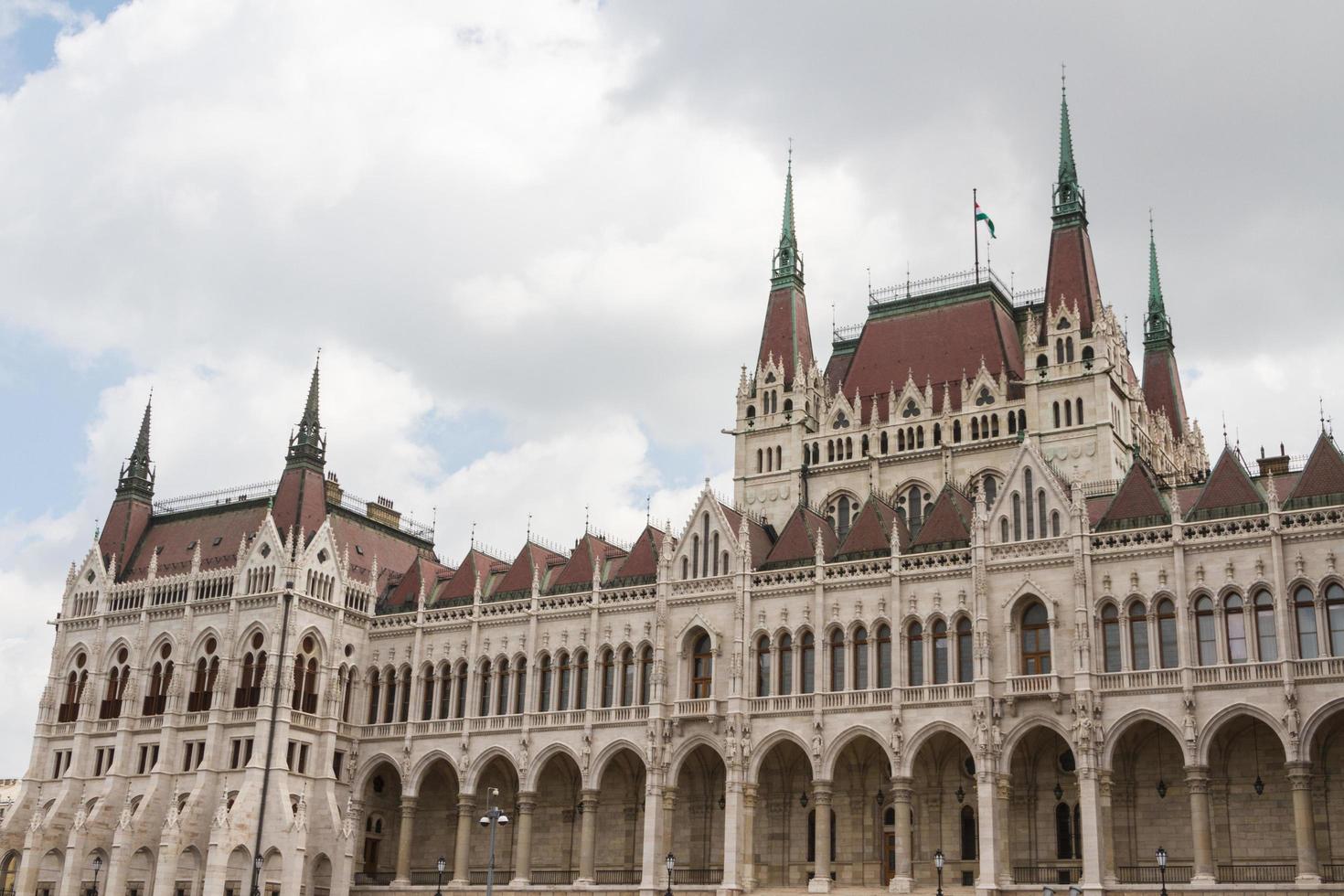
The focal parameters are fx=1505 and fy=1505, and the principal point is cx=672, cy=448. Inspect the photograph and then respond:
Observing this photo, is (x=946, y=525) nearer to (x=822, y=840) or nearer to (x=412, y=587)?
(x=822, y=840)

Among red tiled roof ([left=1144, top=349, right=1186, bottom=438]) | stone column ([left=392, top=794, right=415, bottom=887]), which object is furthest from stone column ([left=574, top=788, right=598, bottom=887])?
red tiled roof ([left=1144, top=349, right=1186, bottom=438])

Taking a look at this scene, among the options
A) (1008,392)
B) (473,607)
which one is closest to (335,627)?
(473,607)

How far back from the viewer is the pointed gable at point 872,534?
5741cm

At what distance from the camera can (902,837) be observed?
52.2 m

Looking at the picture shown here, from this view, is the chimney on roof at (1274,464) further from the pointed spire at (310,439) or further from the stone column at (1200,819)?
the pointed spire at (310,439)

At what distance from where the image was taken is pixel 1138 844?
167 feet

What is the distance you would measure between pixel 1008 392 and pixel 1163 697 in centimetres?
1801

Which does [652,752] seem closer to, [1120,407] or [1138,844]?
[1138,844]

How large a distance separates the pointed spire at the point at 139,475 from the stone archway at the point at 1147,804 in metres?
48.9

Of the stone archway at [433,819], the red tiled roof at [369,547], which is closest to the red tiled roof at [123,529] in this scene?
the red tiled roof at [369,547]

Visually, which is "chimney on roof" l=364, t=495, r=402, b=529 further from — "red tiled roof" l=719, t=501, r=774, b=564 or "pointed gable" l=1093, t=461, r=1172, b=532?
"pointed gable" l=1093, t=461, r=1172, b=532

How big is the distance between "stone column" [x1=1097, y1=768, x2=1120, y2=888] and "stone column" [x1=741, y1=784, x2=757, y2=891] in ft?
42.6

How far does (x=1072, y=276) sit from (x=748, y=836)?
27.4m

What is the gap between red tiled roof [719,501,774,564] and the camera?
61375 millimetres
